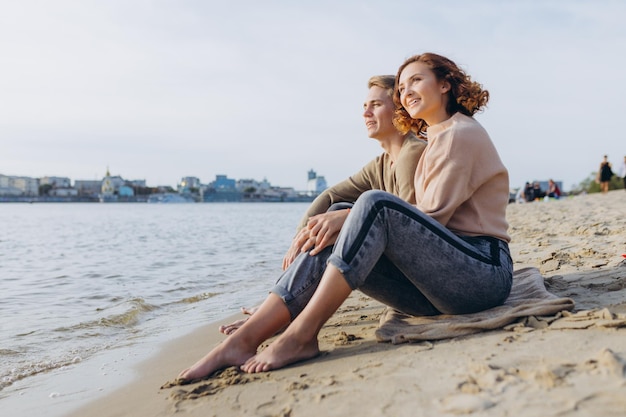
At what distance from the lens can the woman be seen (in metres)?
2.22

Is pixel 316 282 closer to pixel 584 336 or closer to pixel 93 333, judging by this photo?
pixel 584 336

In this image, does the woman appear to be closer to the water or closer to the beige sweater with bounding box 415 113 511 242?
the beige sweater with bounding box 415 113 511 242

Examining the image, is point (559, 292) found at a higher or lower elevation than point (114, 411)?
higher

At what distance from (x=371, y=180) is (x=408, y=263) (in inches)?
55.7

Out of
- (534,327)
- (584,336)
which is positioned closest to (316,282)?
(534,327)

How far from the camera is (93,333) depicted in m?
4.28

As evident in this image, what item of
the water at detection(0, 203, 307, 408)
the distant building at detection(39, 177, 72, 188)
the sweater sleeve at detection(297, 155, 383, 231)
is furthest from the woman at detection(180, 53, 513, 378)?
the distant building at detection(39, 177, 72, 188)

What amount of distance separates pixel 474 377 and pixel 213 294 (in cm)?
490

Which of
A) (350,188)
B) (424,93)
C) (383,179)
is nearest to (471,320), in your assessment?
(424,93)

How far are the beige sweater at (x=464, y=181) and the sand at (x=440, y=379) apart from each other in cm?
49

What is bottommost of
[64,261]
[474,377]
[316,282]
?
[64,261]

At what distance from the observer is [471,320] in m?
2.36

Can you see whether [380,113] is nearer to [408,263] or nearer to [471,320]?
[408,263]

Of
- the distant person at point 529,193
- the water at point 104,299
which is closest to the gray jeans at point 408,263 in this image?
the water at point 104,299
